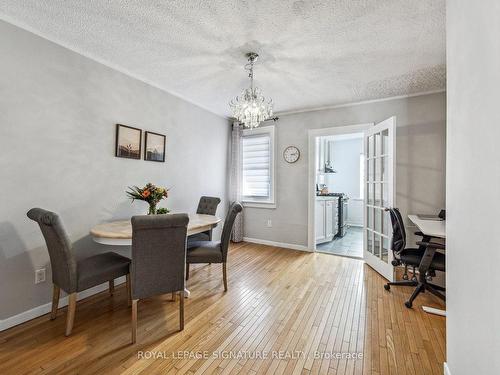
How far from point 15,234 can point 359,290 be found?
3355 millimetres

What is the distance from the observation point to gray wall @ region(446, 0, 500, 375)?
0.80 m

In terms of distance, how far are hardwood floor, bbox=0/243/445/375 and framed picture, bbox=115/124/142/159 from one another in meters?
1.57

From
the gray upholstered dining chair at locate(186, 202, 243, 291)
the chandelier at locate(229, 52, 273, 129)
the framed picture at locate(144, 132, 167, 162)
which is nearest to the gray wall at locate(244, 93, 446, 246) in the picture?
the chandelier at locate(229, 52, 273, 129)

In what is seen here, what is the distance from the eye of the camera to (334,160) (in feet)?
22.3

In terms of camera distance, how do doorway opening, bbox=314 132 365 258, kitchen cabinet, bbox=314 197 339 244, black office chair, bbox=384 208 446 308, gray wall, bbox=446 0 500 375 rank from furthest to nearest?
doorway opening, bbox=314 132 365 258
kitchen cabinet, bbox=314 197 339 244
black office chair, bbox=384 208 446 308
gray wall, bbox=446 0 500 375

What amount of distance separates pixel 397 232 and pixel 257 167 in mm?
2677

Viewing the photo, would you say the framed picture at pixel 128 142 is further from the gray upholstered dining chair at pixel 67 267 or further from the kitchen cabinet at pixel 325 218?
the kitchen cabinet at pixel 325 218

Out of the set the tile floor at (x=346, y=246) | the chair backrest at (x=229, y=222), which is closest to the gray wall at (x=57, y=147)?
the chair backrest at (x=229, y=222)

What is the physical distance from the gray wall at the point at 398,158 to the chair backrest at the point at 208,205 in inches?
52.4

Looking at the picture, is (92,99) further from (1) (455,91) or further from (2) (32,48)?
(1) (455,91)

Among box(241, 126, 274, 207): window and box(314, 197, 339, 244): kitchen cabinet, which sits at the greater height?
box(241, 126, 274, 207): window

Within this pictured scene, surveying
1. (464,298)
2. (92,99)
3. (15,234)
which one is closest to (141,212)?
(15,234)

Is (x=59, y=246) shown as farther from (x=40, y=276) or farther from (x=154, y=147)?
(x=154, y=147)

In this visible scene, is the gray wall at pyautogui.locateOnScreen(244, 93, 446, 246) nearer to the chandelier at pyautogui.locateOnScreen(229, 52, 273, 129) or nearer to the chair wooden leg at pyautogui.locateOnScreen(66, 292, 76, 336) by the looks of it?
the chandelier at pyautogui.locateOnScreen(229, 52, 273, 129)
